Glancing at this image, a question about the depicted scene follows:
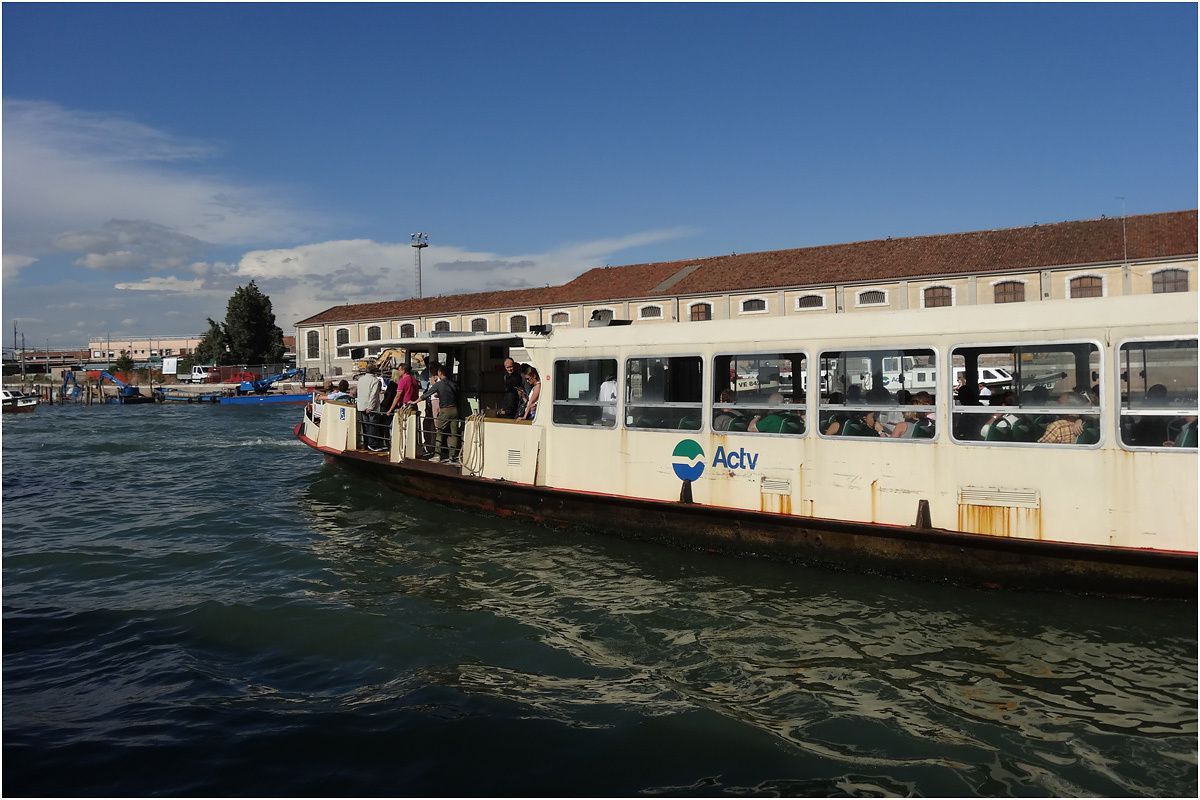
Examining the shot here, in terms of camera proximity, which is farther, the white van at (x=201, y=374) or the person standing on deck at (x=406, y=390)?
the white van at (x=201, y=374)

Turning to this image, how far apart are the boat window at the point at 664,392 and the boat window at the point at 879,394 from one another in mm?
1502

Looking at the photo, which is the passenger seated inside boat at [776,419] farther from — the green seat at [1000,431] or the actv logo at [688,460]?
the green seat at [1000,431]

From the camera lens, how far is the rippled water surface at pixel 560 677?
4855 mm

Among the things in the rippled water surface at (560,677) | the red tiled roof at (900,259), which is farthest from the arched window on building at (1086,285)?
the rippled water surface at (560,677)

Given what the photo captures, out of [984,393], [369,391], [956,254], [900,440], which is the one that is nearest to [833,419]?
[900,440]

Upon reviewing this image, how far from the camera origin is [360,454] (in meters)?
14.2

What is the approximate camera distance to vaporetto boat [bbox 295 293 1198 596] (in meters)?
6.93

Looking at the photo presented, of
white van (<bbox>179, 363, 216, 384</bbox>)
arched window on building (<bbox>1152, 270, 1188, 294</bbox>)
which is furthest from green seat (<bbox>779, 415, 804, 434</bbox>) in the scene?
white van (<bbox>179, 363, 216, 384</bbox>)

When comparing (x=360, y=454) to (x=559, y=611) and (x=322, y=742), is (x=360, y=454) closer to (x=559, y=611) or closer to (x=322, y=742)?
(x=559, y=611)

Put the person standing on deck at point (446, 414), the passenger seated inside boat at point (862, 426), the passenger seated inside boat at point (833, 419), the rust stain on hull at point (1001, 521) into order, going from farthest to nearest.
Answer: the person standing on deck at point (446, 414) → the passenger seated inside boat at point (833, 419) → the passenger seated inside boat at point (862, 426) → the rust stain on hull at point (1001, 521)

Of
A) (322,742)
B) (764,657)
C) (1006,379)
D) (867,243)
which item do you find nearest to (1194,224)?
(867,243)

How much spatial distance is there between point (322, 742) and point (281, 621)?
2693 millimetres

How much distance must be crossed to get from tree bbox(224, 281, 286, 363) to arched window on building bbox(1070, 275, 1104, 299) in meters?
67.0

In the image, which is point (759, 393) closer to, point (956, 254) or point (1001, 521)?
point (1001, 521)
